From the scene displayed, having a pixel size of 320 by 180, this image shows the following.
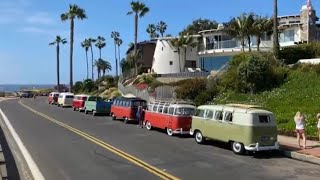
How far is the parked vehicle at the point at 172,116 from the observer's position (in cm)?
2641

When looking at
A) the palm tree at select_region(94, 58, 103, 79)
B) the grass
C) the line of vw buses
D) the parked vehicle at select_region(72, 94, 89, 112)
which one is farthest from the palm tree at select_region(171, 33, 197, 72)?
the palm tree at select_region(94, 58, 103, 79)

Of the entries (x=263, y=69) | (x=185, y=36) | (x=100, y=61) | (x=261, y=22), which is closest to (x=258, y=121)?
(x=263, y=69)

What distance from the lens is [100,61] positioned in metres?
144

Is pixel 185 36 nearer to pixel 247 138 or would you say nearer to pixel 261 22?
pixel 261 22

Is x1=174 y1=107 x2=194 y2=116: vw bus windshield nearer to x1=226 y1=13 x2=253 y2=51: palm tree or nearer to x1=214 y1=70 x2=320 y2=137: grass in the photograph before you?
x1=214 y1=70 x2=320 y2=137: grass

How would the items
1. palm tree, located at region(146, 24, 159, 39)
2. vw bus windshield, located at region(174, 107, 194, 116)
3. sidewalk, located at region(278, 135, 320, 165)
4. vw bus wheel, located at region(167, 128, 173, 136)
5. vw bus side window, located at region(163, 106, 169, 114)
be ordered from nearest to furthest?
sidewalk, located at region(278, 135, 320, 165)
vw bus windshield, located at region(174, 107, 194, 116)
vw bus wheel, located at region(167, 128, 173, 136)
vw bus side window, located at region(163, 106, 169, 114)
palm tree, located at region(146, 24, 159, 39)

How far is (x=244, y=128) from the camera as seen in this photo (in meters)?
19.8

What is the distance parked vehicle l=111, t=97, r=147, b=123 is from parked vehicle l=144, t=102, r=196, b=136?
17.1 ft

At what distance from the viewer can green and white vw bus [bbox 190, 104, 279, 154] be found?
1953 cm

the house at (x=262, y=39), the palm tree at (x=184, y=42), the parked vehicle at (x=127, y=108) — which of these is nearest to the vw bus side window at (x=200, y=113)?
the parked vehicle at (x=127, y=108)

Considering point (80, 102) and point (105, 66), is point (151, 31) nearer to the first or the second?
point (105, 66)

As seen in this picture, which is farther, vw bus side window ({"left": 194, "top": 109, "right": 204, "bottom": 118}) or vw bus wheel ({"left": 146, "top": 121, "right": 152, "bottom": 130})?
vw bus wheel ({"left": 146, "top": 121, "right": 152, "bottom": 130})

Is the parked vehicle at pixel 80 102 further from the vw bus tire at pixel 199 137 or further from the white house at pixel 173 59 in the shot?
the vw bus tire at pixel 199 137

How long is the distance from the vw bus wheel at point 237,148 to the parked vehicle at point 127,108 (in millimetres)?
15254
